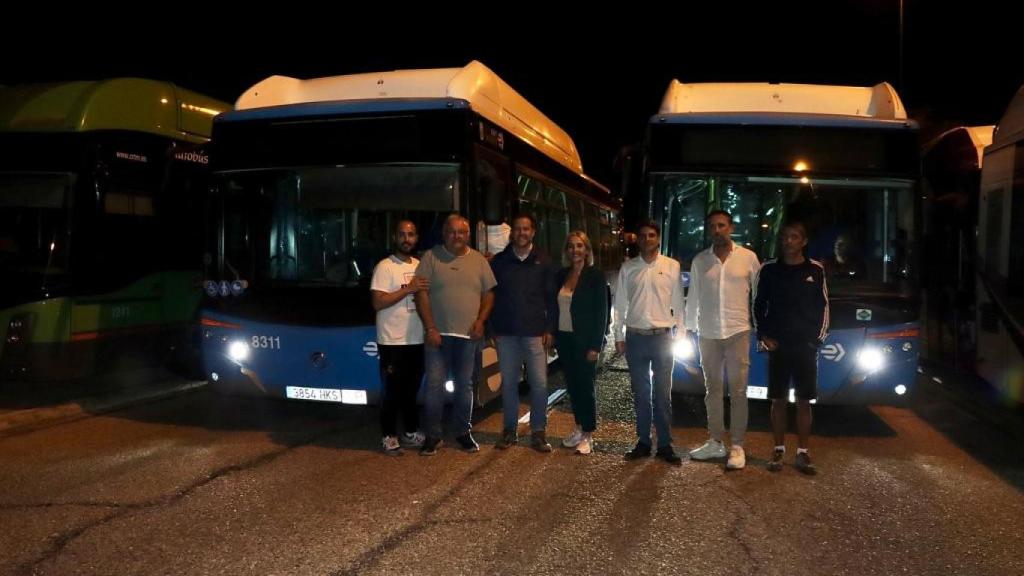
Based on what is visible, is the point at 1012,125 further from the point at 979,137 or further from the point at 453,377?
the point at 453,377

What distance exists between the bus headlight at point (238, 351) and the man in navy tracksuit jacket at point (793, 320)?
443cm

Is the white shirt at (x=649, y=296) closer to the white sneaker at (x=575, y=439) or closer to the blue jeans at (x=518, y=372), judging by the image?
the blue jeans at (x=518, y=372)

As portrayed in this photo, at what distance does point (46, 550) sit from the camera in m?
4.64

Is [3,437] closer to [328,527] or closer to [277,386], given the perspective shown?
[277,386]

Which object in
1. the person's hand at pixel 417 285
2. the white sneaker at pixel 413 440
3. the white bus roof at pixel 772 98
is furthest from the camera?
the white bus roof at pixel 772 98

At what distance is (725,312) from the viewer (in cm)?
630

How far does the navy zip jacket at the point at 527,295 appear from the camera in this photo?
6715 mm

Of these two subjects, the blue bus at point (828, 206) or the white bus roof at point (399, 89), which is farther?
the white bus roof at point (399, 89)

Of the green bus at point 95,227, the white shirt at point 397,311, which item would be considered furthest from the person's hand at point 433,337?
the green bus at point 95,227

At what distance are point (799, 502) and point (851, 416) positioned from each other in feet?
10.9

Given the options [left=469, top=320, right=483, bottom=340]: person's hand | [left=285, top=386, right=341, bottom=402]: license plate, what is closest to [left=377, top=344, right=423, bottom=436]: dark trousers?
[left=469, top=320, right=483, bottom=340]: person's hand

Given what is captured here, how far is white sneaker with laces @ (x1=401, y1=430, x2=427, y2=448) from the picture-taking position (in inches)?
276

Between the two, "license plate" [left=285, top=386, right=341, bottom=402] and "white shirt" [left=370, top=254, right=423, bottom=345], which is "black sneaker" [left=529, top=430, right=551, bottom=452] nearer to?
"white shirt" [left=370, top=254, right=423, bottom=345]

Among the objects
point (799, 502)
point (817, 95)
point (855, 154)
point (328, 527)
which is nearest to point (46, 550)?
point (328, 527)
